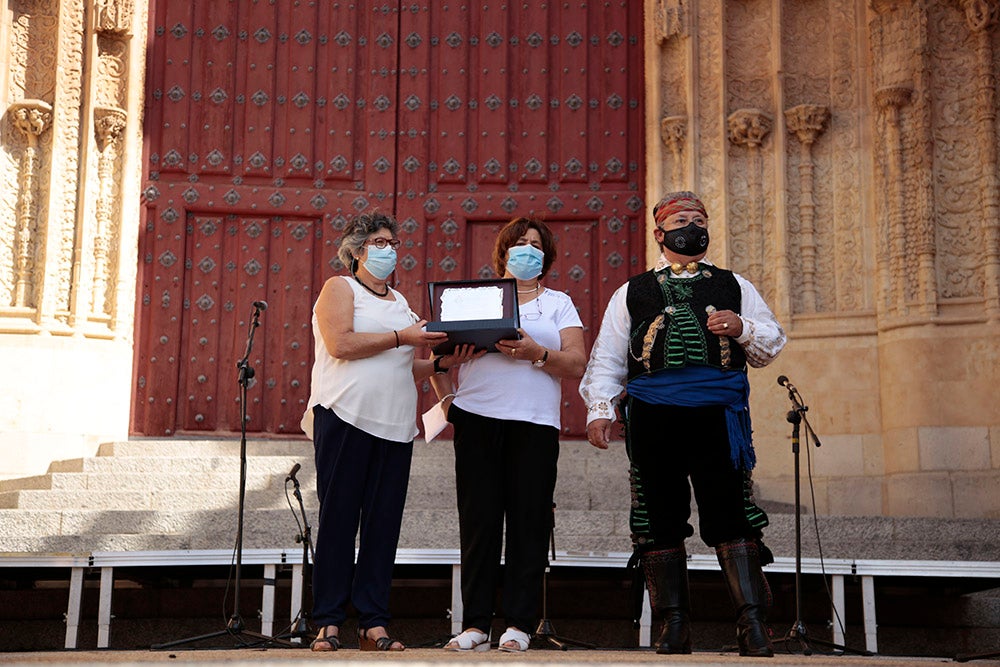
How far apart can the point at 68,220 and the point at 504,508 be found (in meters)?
4.90

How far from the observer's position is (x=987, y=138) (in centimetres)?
761

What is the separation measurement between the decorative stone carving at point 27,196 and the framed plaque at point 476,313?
455 centimetres

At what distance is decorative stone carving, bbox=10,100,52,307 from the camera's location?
8.00 m

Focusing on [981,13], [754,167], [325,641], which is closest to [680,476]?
[325,641]

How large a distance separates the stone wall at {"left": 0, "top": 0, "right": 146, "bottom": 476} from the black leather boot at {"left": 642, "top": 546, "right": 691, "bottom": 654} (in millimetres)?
4873

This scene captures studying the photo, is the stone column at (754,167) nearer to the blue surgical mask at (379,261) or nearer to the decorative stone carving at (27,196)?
the blue surgical mask at (379,261)

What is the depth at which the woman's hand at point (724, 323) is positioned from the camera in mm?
4027

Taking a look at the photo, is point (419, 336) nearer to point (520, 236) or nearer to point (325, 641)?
point (520, 236)

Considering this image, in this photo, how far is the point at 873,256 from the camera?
25.9 ft

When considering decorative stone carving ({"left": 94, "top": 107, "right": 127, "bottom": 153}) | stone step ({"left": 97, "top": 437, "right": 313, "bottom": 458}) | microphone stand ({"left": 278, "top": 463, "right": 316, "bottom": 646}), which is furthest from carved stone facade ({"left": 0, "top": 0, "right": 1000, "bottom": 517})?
microphone stand ({"left": 278, "top": 463, "right": 316, "bottom": 646})

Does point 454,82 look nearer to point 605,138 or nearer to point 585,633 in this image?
point 605,138

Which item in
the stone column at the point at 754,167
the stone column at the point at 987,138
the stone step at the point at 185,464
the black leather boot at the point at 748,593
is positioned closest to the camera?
the black leather boot at the point at 748,593

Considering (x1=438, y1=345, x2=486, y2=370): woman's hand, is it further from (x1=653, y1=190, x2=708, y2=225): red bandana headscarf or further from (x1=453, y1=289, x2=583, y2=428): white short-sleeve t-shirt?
(x1=653, y1=190, x2=708, y2=225): red bandana headscarf

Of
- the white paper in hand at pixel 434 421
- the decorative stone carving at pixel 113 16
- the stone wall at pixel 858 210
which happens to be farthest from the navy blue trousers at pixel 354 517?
the decorative stone carving at pixel 113 16
